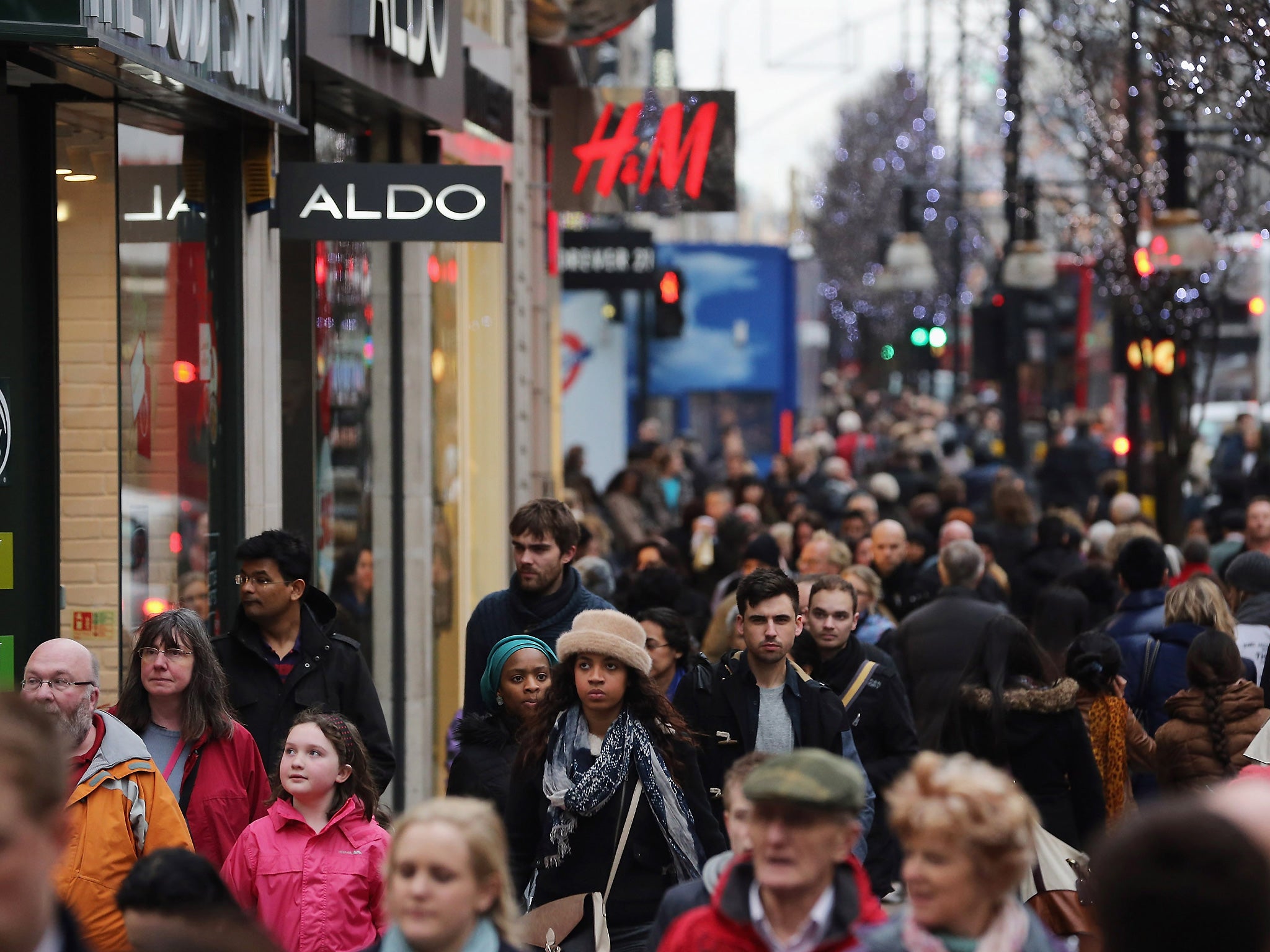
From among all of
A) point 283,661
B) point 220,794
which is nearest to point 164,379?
point 283,661

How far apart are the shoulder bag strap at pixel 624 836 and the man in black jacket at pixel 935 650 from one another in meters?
3.53

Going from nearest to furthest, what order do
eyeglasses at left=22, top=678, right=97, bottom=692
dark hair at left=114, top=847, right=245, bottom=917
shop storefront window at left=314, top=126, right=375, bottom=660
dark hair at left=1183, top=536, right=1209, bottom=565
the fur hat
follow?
dark hair at left=114, top=847, right=245, bottom=917 < eyeglasses at left=22, top=678, right=97, bottom=692 < the fur hat < shop storefront window at left=314, top=126, right=375, bottom=660 < dark hair at left=1183, top=536, right=1209, bottom=565

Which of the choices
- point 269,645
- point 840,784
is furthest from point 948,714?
point 840,784

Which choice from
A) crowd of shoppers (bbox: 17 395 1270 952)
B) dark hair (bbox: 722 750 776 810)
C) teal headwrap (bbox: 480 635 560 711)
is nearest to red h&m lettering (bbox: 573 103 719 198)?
crowd of shoppers (bbox: 17 395 1270 952)

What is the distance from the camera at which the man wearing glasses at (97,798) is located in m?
5.59

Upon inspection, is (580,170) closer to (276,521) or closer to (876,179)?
(276,521)

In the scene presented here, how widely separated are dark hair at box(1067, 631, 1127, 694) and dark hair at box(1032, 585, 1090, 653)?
173 cm

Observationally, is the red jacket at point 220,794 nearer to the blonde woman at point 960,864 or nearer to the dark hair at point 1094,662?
the blonde woman at point 960,864

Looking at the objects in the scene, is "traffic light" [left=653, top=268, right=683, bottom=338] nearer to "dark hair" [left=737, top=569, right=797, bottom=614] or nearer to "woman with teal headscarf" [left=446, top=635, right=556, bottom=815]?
"dark hair" [left=737, top=569, right=797, bottom=614]

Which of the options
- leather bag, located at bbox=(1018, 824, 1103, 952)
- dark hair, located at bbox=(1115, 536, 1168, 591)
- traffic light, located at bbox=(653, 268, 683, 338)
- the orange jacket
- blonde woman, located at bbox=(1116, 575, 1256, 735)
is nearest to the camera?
the orange jacket

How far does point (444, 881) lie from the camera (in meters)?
4.05

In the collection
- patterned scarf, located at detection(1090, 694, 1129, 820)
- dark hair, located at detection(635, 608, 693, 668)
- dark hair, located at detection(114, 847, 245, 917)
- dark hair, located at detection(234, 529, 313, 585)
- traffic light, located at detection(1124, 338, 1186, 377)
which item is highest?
traffic light, located at detection(1124, 338, 1186, 377)

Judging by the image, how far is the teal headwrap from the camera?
23.4 feet

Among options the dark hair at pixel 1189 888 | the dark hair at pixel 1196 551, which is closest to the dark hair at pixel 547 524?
the dark hair at pixel 1189 888
